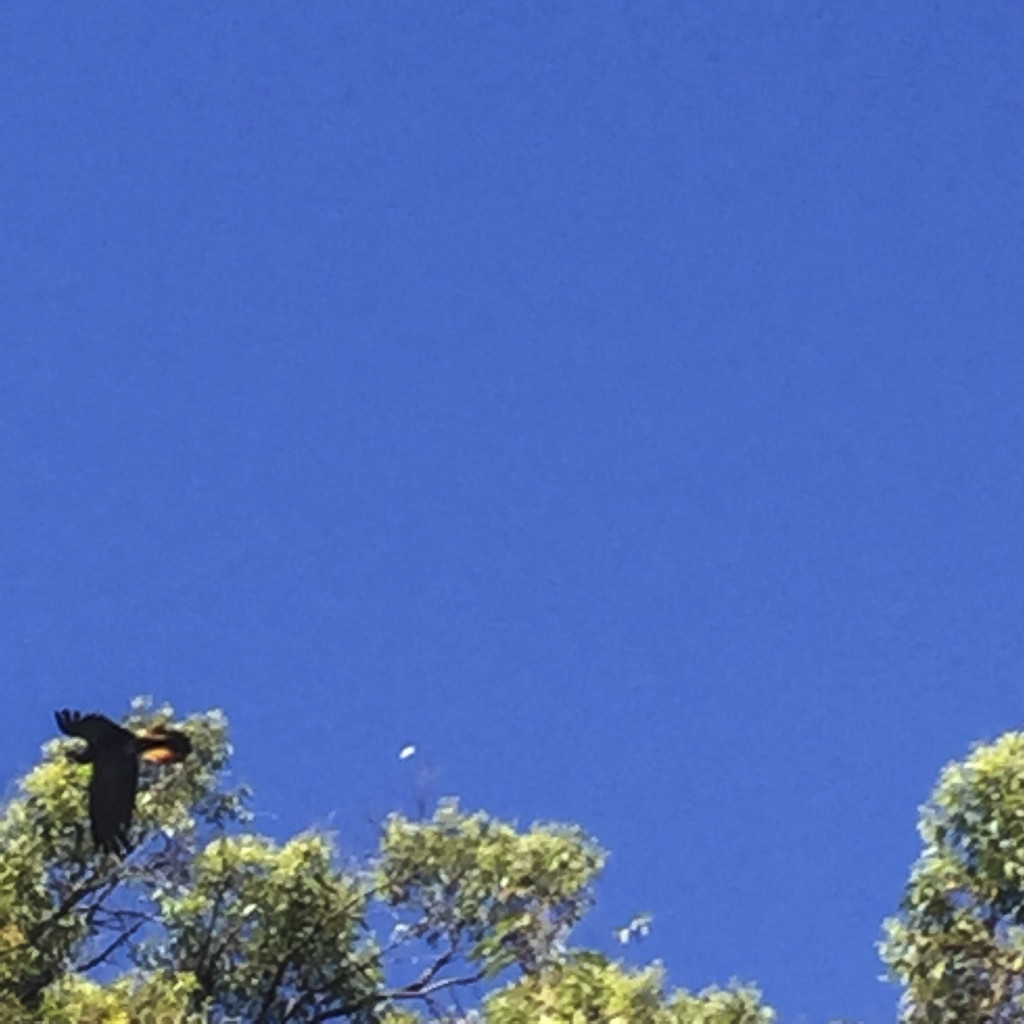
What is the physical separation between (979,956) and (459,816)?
606 centimetres

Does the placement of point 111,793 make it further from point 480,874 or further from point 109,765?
point 480,874

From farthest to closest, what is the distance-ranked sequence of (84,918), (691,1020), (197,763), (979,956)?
(197,763) < (84,918) < (691,1020) < (979,956)

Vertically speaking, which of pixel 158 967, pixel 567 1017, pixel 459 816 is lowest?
pixel 567 1017

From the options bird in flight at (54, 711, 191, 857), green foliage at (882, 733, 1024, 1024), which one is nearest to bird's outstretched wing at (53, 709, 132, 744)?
bird in flight at (54, 711, 191, 857)

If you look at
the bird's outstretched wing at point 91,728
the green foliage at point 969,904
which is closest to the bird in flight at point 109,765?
the bird's outstretched wing at point 91,728

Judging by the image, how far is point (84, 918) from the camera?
16.4 m

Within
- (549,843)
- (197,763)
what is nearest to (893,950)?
(549,843)

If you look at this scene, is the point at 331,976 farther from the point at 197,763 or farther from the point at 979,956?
the point at 979,956

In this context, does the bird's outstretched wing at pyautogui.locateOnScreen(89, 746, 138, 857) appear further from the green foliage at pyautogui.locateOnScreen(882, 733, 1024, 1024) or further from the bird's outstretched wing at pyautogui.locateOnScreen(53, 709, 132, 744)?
the green foliage at pyautogui.locateOnScreen(882, 733, 1024, 1024)

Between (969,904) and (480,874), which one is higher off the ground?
(480,874)

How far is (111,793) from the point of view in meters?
12.5

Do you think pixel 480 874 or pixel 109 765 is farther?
pixel 480 874

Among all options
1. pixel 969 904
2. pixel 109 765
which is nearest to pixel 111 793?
pixel 109 765

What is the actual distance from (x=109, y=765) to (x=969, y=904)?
15.8ft
